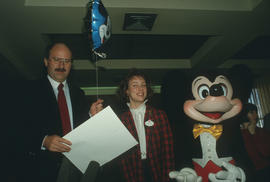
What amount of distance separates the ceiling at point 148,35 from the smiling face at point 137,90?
0.93 ft

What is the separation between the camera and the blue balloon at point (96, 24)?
1.09 m

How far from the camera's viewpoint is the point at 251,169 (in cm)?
119

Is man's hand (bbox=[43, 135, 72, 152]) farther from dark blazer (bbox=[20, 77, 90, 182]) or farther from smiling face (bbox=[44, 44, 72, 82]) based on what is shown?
smiling face (bbox=[44, 44, 72, 82])

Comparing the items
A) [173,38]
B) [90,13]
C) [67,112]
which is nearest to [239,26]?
[173,38]

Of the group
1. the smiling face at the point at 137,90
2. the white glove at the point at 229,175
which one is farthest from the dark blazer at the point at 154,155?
the white glove at the point at 229,175

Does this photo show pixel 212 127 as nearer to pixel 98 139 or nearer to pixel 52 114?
pixel 98 139

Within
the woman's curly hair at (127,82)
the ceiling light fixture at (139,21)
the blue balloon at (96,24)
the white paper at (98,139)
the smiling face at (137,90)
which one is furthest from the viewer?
the ceiling light fixture at (139,21)

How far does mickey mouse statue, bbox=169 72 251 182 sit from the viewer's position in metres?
1.12

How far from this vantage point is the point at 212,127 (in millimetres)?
1176

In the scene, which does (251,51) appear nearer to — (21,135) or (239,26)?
(239,26)

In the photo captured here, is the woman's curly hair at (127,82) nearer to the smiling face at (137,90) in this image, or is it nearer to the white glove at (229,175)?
the smiling face at (137,90)

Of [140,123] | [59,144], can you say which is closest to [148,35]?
[140,123]

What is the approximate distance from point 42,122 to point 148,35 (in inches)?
101

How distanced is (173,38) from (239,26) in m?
1.01
